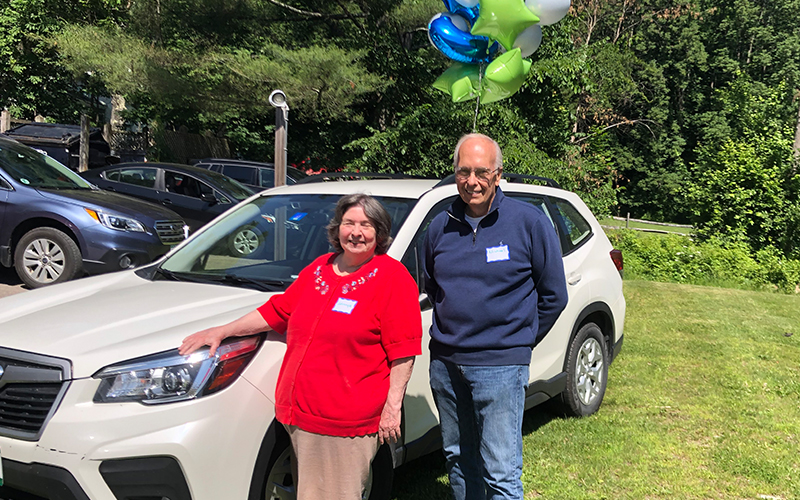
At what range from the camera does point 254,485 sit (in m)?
2.50

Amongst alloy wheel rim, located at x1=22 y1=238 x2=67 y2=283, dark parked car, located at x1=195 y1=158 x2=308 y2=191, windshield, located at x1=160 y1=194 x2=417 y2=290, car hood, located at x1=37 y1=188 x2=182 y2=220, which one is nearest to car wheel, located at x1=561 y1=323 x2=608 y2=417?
windshield, located at x1=160 y1=194 x2=417 y2=290

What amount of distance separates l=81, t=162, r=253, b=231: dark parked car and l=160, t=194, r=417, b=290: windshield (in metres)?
7.85

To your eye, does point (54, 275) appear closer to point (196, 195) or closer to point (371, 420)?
point (196, 195)

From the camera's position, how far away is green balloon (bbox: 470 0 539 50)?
5.39 meters

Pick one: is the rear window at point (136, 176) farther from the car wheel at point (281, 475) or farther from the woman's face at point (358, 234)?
the woman's face at point (358, 234)

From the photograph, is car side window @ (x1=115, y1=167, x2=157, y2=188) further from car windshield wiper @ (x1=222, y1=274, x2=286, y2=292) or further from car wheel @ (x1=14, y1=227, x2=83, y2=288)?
car windshield wiper @ (x1=222, y1=274, x2=286, y2=292)

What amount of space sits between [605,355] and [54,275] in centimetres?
569

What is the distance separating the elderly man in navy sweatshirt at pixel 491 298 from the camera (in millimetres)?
2641

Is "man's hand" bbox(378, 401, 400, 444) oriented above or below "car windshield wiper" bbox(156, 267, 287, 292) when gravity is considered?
below

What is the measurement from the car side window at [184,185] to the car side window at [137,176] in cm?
29

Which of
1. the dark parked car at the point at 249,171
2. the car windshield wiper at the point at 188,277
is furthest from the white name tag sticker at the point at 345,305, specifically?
the dark parked car at the point at 249,171

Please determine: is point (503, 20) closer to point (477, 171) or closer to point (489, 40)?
point (489, 40)

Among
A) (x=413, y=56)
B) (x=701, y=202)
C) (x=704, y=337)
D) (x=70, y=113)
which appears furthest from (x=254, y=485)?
(x=70, y=113)

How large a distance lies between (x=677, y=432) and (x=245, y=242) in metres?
3.30
